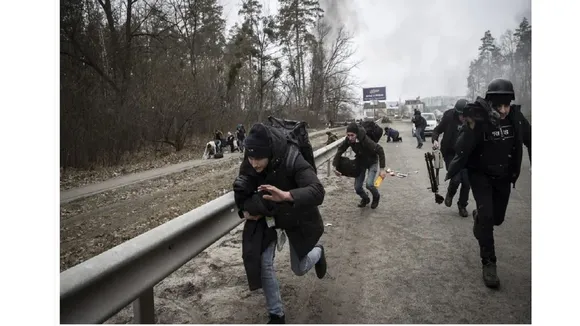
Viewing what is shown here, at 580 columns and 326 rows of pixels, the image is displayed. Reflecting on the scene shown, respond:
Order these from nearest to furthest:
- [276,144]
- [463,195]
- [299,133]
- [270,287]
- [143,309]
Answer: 1. [143,309]
2. [276,144]
3. [270,287]
4. [299,133]
5. [463,195]

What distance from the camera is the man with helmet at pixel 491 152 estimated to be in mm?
3137

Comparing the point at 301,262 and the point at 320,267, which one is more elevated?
the point at 301,262

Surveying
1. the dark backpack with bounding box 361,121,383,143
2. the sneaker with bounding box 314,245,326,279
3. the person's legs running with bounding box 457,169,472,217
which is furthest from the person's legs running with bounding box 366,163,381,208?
the sneaker with bounding box 314,245,326,279

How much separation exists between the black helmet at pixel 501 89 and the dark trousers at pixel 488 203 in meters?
0.67

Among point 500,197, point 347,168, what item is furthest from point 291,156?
point 347,168

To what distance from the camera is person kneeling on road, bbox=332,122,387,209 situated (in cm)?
607

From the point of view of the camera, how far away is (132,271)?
187cm

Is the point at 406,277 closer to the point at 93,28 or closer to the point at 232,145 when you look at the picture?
the point at 93,28

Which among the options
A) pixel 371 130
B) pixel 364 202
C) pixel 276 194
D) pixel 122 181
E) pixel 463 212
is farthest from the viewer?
pixel 122 181

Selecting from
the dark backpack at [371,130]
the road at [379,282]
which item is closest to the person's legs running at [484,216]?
the road at [379,282]

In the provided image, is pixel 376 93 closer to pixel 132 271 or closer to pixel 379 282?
pixel 379 282

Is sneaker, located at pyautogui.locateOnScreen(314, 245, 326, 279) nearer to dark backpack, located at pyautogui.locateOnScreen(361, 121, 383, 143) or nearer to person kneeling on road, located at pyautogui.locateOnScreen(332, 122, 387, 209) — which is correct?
person kneeling on road, located at pyautogui.locateOnScreen(332, 122, 387, 209)

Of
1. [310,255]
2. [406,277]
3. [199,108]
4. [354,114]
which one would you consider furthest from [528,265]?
[354,114]

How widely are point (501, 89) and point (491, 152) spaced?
0.50 meters
